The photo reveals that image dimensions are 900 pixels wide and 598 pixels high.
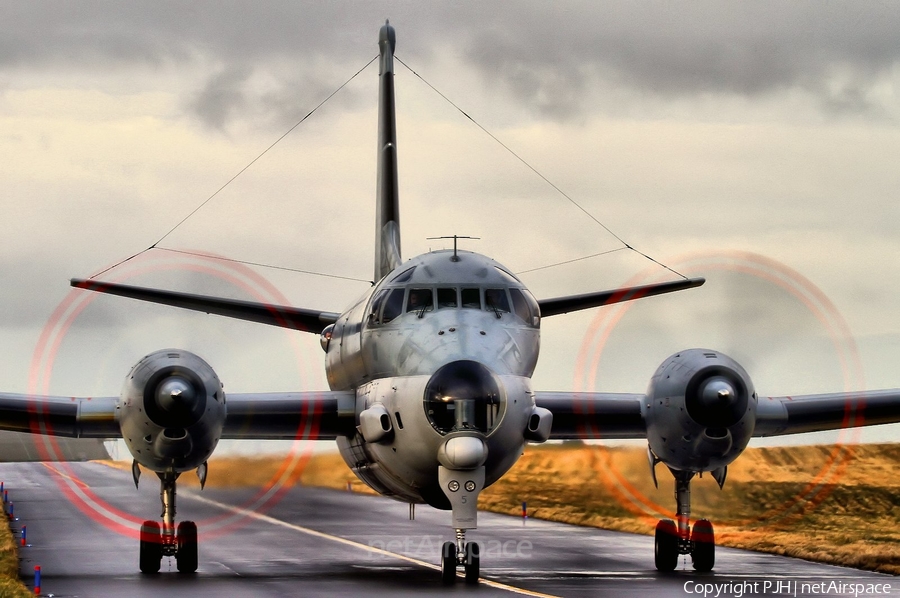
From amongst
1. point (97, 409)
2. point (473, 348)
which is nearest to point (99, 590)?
point (97, 409)

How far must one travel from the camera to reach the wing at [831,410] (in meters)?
22.0

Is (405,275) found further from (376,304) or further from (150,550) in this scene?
(150,550)

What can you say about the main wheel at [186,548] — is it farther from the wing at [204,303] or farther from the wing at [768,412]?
the wing at [768,412]

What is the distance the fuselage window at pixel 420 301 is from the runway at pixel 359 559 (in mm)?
3848

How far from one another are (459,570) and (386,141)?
1026 centimetres

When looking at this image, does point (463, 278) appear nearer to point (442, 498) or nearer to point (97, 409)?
point (442, 498)

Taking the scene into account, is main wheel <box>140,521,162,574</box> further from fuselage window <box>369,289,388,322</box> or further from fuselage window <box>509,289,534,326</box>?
fuselage window <box>509,289,534,326</box>

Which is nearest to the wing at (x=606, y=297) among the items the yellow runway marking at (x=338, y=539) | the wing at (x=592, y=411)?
the wing at (x=592, y=411)

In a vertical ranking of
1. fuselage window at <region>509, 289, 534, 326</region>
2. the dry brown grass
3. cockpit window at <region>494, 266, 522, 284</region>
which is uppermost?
cockpit window at <region>494, 266, 522, 284</region>

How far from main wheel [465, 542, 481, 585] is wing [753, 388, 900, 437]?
20.6ft

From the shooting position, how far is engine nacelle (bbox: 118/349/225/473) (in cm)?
1917

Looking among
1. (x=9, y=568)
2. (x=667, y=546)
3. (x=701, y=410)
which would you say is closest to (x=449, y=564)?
(x=701, y=410)

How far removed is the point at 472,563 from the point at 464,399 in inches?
91.5

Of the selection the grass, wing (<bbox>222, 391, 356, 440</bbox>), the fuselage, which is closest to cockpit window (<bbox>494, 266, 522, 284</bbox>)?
the fuselage
